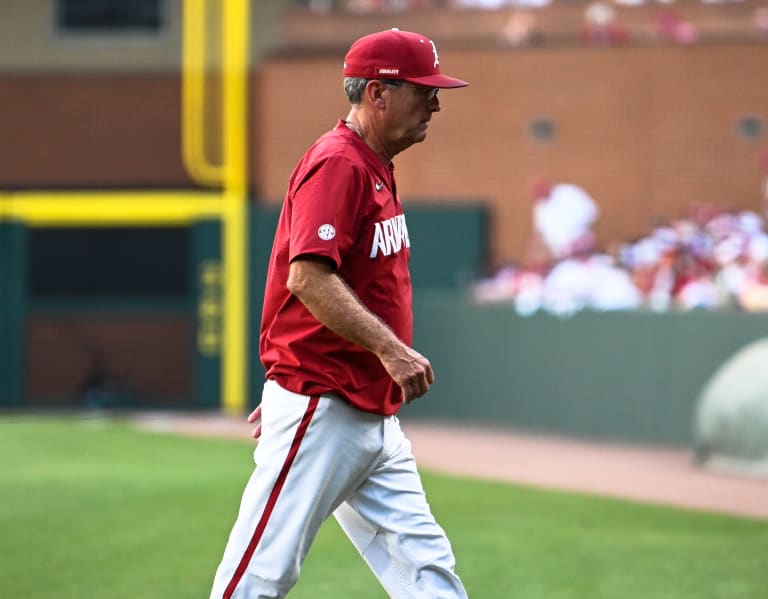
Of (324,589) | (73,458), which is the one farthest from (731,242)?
(324,589)

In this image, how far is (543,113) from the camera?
→ 17.5 m

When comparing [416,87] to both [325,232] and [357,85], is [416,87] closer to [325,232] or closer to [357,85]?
[357,85]

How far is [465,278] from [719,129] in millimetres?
3405

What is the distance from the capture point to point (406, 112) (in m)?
4.19

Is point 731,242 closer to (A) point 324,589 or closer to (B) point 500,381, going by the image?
(B) point 500,381

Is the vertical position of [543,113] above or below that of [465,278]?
above

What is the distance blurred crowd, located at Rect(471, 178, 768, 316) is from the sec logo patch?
31.1ft

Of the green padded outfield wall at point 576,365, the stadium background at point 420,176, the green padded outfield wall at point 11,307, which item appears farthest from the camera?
the green padded outfield wall at point 11,307

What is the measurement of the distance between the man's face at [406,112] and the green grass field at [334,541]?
298 centimetres

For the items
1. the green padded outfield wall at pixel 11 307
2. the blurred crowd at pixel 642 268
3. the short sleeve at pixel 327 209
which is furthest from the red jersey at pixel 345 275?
the green padded outfield wall at pixel 11 307

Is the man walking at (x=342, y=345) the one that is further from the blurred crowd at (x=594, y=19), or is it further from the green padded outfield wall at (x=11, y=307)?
the green padded outfield wall at (x=11, y=307)

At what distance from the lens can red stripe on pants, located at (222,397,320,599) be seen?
4078 mm

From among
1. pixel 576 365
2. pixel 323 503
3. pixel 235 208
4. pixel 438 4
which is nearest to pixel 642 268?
pixel 576 365

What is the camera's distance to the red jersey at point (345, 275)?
13.1 ft
